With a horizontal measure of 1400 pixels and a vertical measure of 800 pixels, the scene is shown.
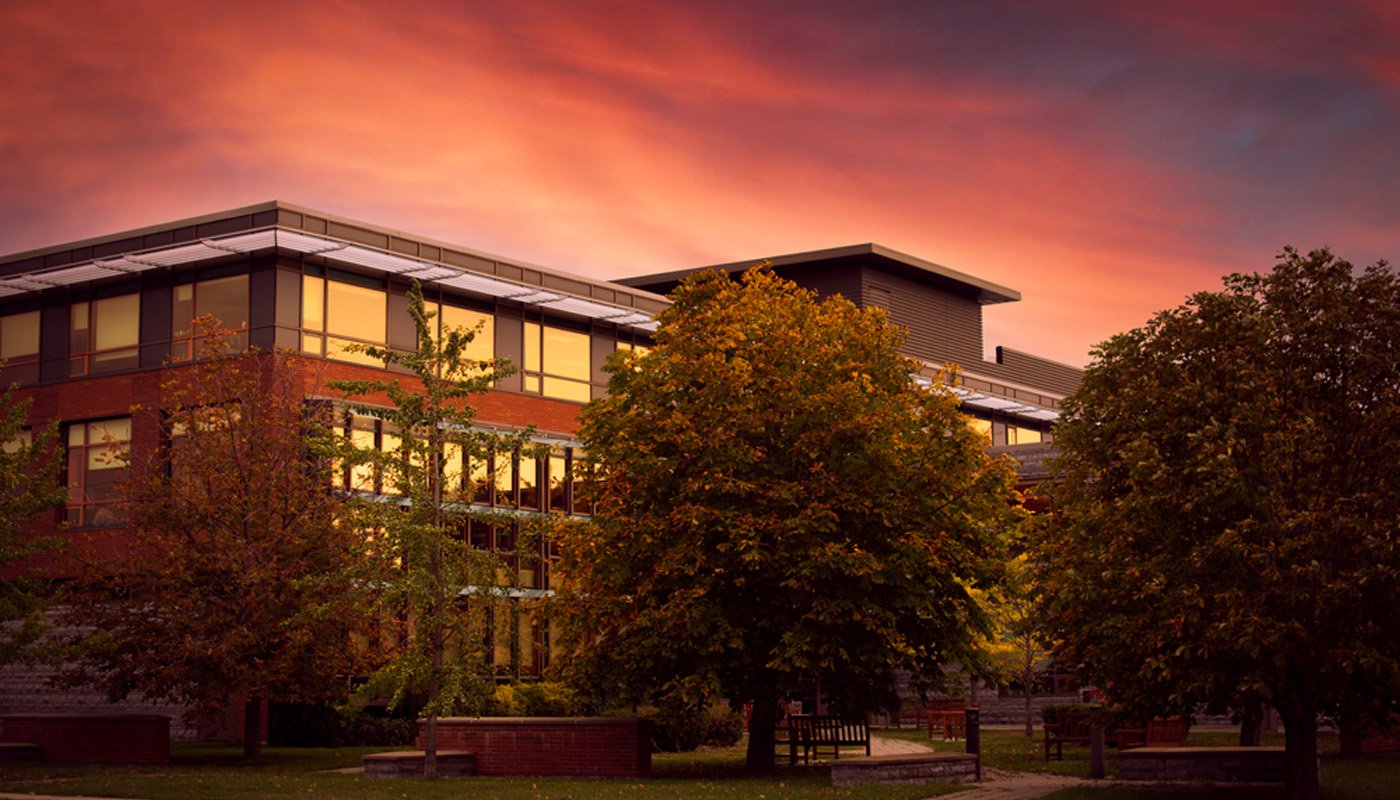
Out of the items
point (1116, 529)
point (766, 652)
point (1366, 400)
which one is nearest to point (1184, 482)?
point (1116, 529)

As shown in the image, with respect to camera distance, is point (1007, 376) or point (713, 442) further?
point (1007, 376)

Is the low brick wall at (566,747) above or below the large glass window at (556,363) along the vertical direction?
below

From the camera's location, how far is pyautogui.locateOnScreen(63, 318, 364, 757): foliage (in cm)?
3000

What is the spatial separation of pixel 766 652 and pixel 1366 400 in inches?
449

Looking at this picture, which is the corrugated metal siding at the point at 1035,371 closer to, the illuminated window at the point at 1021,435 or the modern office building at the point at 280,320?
the illuminated window at the point at 1021,435

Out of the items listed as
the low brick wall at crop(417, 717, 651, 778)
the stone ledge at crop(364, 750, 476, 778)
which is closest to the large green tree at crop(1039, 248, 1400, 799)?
the low brick wall at crop(417, 717, 651, 778)

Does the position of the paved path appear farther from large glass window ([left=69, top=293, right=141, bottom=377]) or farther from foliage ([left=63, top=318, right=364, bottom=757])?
large glass window ([left=69, top=293, right=141, bottom=377])

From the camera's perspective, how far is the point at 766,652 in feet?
92.2

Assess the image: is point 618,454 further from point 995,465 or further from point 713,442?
point 995,465

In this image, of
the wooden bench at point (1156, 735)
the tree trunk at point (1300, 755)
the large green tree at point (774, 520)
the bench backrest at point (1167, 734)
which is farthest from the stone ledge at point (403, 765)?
the bench backrest at point (1167, 734)

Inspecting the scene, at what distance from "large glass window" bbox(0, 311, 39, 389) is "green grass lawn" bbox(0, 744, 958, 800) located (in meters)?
21.6

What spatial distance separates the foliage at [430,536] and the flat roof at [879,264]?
3596 cm

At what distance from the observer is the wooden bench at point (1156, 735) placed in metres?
30.0

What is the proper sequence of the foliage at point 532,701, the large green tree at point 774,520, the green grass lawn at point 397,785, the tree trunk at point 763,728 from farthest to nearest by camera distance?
the foliage at point 532,701 → the tree trunk at point 763,728 → the large green tree at point 774,520 → the green grass lawn at point 397,785
